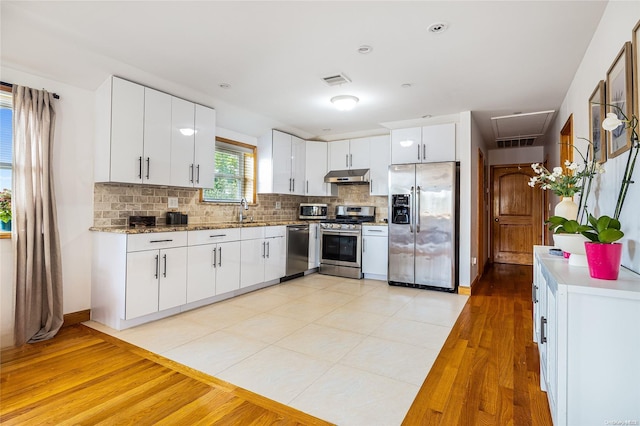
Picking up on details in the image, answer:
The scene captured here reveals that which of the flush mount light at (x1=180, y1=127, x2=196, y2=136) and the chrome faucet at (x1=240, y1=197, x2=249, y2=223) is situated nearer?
the flush mount light at (x1=180, y1=127, x2=196, y2=136)

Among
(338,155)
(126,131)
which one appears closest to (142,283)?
(126,131)

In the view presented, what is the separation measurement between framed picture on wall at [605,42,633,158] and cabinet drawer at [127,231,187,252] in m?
3.52

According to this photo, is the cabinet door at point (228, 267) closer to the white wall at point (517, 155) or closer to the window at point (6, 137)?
the window at point (6, 137)

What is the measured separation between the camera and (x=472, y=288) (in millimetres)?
4570

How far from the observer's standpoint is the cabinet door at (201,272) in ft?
11.4

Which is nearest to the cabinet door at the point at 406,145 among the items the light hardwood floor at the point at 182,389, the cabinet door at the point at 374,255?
the cabinet door at the point at 374,255

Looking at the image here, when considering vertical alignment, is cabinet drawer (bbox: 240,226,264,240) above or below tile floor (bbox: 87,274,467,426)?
above

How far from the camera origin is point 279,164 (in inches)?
206

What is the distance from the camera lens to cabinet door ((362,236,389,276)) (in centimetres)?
503

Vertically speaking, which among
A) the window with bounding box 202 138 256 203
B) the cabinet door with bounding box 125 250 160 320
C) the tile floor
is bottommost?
the tile floor

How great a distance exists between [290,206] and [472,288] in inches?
129

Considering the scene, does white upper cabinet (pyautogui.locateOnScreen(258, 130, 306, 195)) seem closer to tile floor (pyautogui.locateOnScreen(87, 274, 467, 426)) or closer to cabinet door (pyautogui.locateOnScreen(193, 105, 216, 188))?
cabinet door (pyautogui.locateOnScreen(193, 105, 216, 188))

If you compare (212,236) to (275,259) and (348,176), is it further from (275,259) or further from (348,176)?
(348,176)

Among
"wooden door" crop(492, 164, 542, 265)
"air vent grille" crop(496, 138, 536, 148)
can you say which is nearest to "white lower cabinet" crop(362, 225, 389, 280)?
"air vent grille" crop(496, 138, 536, 148)
